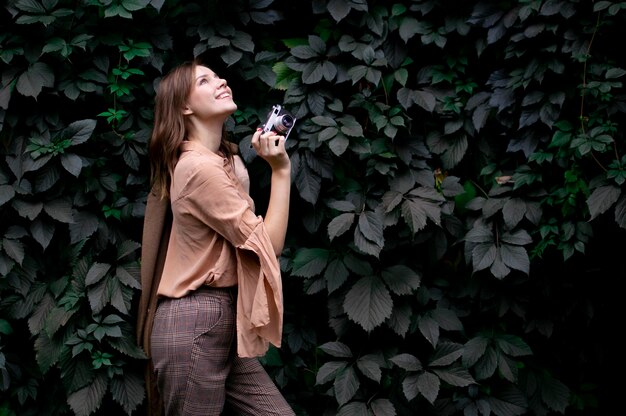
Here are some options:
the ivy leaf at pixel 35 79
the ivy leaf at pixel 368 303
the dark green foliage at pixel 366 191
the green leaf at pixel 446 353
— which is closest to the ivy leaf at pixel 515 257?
the dark green foliage at pixel 366 191

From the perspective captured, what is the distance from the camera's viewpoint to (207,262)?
98.9 inches

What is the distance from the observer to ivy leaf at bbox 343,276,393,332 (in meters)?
3.05

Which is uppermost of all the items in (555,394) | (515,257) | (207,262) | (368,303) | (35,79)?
(35,79)

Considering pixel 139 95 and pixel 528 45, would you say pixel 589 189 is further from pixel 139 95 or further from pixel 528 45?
pixel 139 95

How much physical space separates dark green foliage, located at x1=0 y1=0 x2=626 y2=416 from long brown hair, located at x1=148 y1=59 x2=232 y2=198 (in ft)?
1.45

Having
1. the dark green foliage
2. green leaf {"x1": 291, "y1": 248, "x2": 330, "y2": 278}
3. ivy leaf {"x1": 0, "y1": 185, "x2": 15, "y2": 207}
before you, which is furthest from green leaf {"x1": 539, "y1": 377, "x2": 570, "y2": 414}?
ivy leaf {"x1": 0, "y1": 185, "x2": 15, "y2": 207}

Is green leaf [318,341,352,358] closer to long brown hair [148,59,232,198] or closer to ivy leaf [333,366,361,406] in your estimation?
ivy leaf [333,366,361,406]

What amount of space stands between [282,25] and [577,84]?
52.5 inches

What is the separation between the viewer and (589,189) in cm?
314

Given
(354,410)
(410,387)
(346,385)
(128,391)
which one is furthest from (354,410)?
(128,391)

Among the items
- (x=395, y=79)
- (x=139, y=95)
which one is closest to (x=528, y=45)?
(x=395, y=79)

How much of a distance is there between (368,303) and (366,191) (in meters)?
0.51

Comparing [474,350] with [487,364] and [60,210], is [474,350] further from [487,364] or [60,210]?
[60,210]

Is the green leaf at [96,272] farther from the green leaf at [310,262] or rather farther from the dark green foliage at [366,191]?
the green leaf at [310,262]
